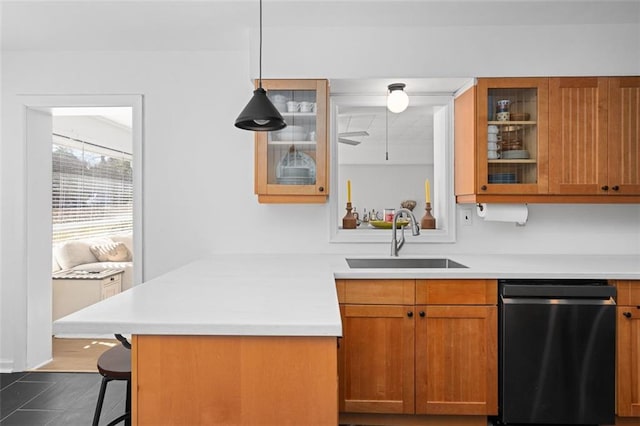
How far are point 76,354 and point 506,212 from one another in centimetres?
341

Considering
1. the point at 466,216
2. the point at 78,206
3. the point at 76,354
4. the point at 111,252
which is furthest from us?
the point at 111,252

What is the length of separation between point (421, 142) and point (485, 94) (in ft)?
2.24

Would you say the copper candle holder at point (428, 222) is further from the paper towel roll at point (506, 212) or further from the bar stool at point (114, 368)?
the bar stool at point (114, 368)

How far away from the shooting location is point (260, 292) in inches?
63.0

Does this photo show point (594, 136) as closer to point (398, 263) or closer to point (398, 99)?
point (398, 99)

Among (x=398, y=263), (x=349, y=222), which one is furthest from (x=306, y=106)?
(x=398, y=263)

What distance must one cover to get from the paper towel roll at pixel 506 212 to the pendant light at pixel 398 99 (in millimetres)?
828

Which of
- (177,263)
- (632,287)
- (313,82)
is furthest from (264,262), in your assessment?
(632,287)

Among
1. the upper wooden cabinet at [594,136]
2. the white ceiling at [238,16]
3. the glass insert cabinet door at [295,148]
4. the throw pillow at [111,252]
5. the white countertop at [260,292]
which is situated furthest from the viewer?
the throw pillow at [111,252]

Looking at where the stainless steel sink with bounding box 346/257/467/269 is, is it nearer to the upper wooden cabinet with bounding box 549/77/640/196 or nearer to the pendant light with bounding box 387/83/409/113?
the upper wooden cabinet with bounding box 549/77/640/196

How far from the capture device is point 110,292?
425 centimetres

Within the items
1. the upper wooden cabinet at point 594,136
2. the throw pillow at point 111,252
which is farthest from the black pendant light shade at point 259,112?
the throw pillow at point 111,252

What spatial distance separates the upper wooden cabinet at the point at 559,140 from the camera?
8.05 ft

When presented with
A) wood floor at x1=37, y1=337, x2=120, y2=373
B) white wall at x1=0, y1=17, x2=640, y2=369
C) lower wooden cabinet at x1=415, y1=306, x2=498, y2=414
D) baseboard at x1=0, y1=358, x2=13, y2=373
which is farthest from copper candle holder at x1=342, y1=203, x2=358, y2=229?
baseboard at x1=0, y1=358, x2=13, y2=373
